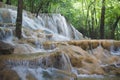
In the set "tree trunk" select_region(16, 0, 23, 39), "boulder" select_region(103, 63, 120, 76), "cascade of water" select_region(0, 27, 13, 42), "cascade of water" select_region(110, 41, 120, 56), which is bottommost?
"boulder" select_region(103, 63, 120, 76)

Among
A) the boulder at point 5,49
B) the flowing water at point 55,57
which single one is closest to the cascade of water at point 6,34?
the flowing water at point 55,57

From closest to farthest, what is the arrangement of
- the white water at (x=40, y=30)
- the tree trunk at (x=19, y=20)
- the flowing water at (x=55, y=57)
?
the flowing water at (x=55, y=57) → the tree trunk at (x=19, y=20) → the white water at (x=40, y=30)

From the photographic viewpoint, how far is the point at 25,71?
371 inches

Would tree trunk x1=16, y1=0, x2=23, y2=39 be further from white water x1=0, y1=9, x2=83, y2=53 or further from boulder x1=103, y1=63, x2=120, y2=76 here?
boulder x1=103, y1=63, x2=120, y2=76

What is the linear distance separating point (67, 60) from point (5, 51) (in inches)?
99.7

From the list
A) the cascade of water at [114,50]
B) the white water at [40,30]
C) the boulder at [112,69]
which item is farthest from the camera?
the cascade of water at [114,50]

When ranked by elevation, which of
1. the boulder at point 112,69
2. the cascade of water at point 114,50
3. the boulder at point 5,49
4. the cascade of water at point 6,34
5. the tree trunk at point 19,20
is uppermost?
the tree trunk at point 19,20

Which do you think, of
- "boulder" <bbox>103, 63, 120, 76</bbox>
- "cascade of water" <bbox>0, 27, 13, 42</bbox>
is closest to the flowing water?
"cascade of water" <bbox>0, 27, 13, 42</bbox>

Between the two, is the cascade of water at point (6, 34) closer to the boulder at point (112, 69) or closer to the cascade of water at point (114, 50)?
the boulder at point (112, 69)

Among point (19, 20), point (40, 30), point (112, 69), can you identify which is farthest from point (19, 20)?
point (112, 69)

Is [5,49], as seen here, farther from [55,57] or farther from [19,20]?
[19,20]

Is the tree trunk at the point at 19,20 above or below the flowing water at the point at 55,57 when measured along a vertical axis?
above

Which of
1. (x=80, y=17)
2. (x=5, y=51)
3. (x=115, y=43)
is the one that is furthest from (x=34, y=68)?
(x=80, y=17)

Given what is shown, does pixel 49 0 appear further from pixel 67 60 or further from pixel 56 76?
pixel 56 76
